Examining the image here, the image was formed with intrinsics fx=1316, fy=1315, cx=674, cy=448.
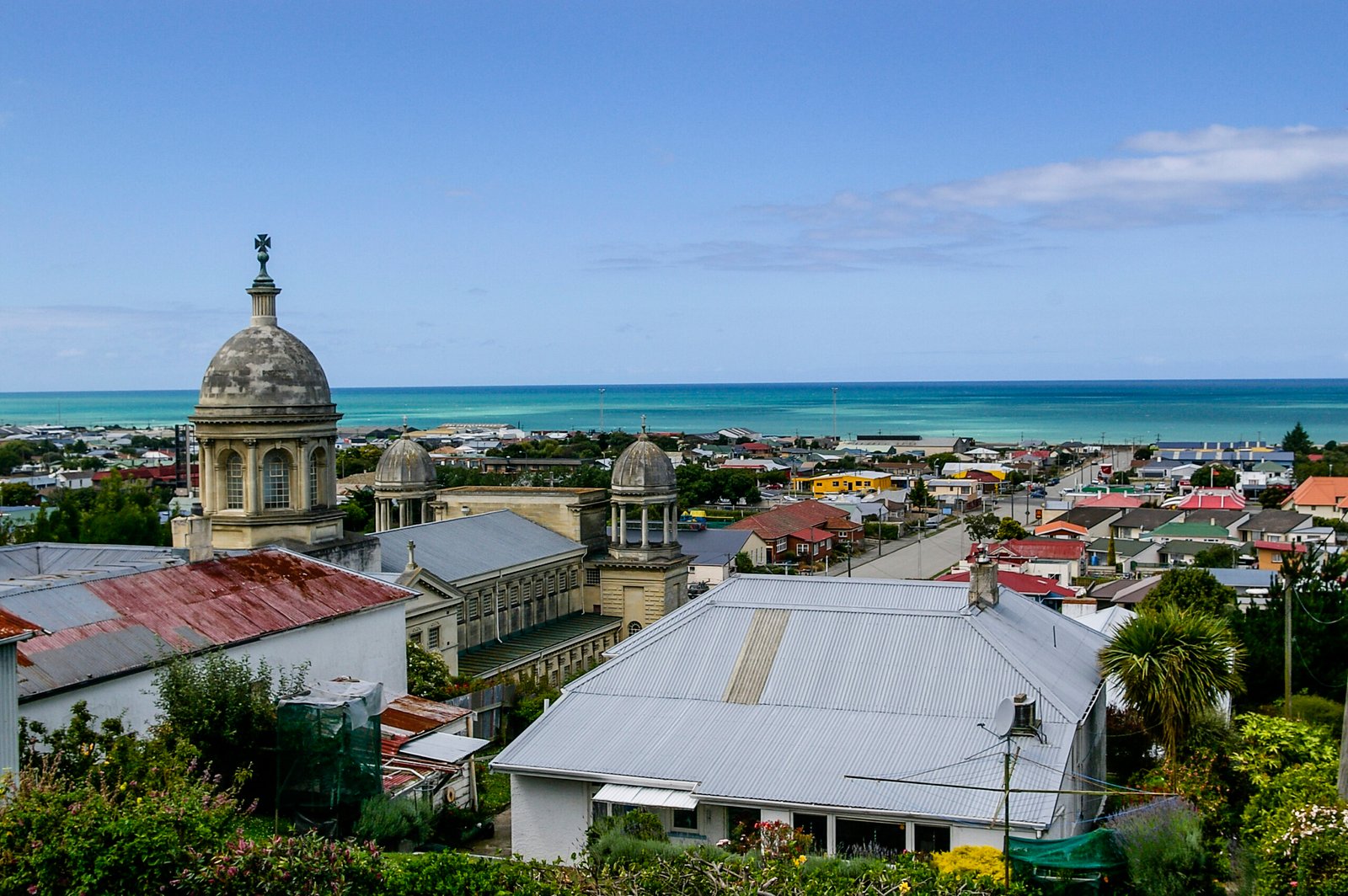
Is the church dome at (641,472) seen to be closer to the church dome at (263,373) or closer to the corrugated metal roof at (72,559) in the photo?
the church dome at (263,373)

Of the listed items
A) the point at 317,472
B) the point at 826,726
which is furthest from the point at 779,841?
the point at 317,472

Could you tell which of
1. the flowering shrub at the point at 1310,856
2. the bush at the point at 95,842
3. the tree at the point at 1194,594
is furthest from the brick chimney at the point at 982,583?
the tree at the point at 1194,594

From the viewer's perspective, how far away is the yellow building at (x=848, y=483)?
139 m

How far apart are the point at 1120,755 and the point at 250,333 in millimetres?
27068

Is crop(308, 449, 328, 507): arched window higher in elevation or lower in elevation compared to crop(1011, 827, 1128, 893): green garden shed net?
higher

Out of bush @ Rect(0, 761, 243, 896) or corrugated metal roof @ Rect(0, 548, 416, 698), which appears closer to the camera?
bush @ Rect(0, 761, 243, 896)

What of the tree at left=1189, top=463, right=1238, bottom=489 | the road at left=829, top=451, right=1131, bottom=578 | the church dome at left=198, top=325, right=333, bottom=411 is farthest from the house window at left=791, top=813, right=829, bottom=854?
the tree at left=1189, top=463, right=1238, bottom=489

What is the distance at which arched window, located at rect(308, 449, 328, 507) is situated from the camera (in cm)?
4031

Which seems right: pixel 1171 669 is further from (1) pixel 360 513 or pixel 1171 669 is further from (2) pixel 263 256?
(1) pixel 360 513

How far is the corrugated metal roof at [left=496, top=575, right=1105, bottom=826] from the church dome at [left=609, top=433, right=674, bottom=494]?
27476mm

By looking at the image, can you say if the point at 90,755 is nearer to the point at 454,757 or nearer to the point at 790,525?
the point at 454,757

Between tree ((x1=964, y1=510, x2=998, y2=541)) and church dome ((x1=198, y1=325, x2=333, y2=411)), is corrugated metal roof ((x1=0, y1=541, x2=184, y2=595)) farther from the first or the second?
tree ((x1=964, y1=510, x2=998, y2=541))

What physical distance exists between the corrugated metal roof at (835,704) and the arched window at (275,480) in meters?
17.0

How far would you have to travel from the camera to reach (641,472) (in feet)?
184
